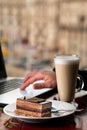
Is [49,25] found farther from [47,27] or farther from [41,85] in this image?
[41,85]

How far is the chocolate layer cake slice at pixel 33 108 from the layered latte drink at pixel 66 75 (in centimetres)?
14

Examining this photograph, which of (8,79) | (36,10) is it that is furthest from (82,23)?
(8,79)

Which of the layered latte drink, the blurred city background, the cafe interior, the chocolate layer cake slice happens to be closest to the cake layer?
the chocolate layer cake slice

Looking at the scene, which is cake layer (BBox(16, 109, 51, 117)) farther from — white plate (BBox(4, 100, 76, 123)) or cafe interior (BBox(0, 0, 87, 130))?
cafe interior (BBox(0, 0, 87, 130))

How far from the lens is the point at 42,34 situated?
842 cm

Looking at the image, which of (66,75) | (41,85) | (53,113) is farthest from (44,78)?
(53,113)

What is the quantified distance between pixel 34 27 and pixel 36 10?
0.45m

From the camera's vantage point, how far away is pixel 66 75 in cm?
78

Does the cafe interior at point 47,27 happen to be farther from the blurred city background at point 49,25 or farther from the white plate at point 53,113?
the white plate at point 53,113

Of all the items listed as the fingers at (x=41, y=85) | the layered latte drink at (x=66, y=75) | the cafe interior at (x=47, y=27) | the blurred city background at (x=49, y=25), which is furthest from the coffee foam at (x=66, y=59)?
the blurred city background at (x=49, y=25)

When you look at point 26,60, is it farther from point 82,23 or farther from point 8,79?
point 8,79

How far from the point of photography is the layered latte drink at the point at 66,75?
0.78 meters

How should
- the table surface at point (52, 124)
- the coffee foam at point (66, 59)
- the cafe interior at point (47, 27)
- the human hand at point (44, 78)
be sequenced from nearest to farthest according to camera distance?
1. the table surface at point (52, 124)
2. the coffee foam at point (66, 59)
3. the human hand at point (44, 78)
4. the cafe interior at point (47, 27)

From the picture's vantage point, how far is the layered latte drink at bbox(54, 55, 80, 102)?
2.56 feet
